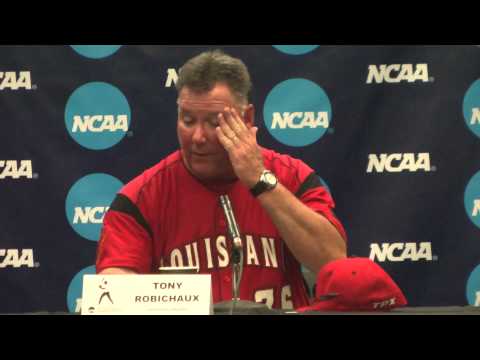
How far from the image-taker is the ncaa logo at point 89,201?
3.42 m

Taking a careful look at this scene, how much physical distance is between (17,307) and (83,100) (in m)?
0.91

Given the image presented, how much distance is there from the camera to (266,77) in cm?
346

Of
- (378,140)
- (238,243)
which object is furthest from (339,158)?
(238,243)

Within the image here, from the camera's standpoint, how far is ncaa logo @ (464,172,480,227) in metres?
3.37

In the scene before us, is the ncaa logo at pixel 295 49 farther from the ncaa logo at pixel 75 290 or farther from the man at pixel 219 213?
the ncaa logo at pixel 75 290

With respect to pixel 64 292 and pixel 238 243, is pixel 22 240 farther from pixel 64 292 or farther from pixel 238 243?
pixel 238 243

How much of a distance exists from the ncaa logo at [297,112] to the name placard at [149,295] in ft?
5.88

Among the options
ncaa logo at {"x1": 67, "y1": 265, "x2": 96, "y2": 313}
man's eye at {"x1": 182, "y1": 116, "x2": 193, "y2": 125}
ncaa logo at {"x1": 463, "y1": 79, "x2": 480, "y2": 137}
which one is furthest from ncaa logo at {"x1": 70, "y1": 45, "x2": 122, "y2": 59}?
ncaa logo at {"x1": 463, "y1": 79, "x2": 480, "y2": 137}

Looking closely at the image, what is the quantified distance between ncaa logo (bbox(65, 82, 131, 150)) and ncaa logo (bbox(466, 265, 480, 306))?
5.18ft

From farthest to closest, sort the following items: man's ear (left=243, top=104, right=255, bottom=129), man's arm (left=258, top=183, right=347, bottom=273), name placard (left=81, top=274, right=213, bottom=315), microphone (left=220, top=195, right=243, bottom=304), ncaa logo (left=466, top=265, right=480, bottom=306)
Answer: ncaa logo (left=466, top=265, right=480, bottom=306), man's ear (left=243, top=104, right=255, bottom=129), man's arm (left=258, top=183, right=347, bottom=273), microphone (left=220, top=195, right=243, bottom=304), name placard (left=81, top=274, right=213, bottom=315)

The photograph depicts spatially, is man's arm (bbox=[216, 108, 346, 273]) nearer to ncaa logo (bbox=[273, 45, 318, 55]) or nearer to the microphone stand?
the microphone stand

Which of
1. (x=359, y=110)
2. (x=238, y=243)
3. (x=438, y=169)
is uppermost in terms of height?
(x=359, y=110)
